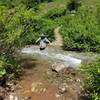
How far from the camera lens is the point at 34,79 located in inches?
679

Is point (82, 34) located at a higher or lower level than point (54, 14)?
higher

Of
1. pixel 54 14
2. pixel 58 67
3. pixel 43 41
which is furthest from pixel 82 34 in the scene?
pixel 54 14

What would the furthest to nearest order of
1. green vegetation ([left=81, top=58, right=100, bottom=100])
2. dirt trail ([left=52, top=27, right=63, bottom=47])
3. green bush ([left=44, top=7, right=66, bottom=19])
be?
1. green bush ([left=44, top=7, right=66, bottom=19])
2. dirt trail ([left=52, top=27, right=63, bottom=47])
3. green vegetation ([left=81, top=58, right=100, bottom=100])

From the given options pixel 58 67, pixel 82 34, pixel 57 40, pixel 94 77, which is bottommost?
pixel 57 40

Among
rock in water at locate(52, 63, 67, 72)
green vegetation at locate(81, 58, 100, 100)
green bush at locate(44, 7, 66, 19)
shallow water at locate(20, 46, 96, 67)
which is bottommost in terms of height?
green bush at locate(44, 7, 66, 19)

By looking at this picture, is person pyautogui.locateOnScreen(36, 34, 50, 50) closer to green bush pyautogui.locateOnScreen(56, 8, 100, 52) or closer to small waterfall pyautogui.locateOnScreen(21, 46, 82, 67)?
small waterfall pyautogui.locateOnScreen(21, 46, 82, 67)

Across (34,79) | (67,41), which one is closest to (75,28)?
(67,41)

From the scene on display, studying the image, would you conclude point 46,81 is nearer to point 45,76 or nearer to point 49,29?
point 45,76

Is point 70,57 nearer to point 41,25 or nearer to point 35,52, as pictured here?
point 35,52

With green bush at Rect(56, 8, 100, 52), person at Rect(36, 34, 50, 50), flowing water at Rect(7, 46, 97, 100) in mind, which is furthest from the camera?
person at Rect(36, 34, 50, 50)

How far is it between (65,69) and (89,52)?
4.75m

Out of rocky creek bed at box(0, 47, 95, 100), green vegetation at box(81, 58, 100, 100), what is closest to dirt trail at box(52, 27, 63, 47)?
rocky creek bed at box(0, 47, 95, 100)

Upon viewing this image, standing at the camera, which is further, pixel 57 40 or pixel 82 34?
pixel 57 40

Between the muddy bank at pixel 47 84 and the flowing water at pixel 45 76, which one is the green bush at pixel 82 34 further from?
the muddy bank at pixel 47 84
